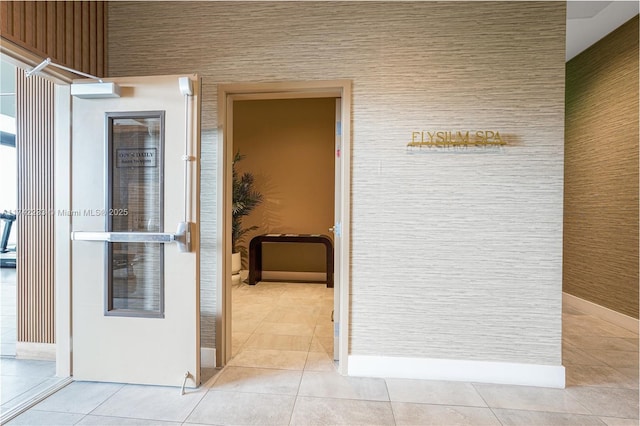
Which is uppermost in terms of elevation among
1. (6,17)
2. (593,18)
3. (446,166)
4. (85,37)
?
(593,18)

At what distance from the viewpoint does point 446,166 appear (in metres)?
2.30

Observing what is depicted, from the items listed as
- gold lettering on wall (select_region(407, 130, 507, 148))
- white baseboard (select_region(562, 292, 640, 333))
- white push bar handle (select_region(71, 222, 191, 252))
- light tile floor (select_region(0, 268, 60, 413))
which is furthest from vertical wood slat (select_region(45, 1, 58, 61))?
white baseboard (select_region(562, 292, 640, 333))

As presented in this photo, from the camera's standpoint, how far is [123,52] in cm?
257

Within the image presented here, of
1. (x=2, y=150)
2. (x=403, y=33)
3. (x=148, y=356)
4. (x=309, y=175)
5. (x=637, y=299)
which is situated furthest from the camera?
(x=309, y=175)

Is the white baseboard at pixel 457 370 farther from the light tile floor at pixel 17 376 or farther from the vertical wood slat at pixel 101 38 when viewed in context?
the vertical wood slat at pixel 101 38

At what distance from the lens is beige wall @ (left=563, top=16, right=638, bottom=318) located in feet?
11.0

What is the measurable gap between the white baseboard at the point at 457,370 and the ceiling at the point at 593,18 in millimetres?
3125

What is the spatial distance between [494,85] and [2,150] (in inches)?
225

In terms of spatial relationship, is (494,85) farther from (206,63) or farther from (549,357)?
(206,63)

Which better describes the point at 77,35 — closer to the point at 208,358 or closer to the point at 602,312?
the point at 208,358

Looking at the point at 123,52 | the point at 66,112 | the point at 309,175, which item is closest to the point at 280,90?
the point at 123,52

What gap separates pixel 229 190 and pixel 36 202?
1.57 meters

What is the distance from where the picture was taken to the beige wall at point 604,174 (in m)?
3.35

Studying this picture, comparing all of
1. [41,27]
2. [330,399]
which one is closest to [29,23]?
[41,27]
